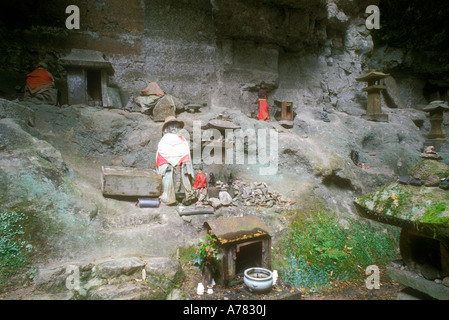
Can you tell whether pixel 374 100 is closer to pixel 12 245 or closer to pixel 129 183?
pixel 129 183

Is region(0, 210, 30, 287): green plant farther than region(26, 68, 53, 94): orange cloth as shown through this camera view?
No

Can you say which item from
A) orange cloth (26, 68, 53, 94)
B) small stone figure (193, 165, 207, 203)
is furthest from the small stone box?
orange cloth (26, 68, 53, 94)

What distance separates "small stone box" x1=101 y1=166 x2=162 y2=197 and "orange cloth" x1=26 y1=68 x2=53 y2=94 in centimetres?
411

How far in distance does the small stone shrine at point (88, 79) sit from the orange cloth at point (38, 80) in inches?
23.1

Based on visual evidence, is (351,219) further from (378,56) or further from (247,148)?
(378,56)

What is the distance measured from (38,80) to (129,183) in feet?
16.1

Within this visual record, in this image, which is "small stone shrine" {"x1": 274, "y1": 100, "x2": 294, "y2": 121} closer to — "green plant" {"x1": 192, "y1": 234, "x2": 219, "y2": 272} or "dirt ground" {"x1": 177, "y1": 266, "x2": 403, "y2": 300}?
"dirt ground" {"x1": 177, "y1": 266, "x2": 403, "y2": 300}

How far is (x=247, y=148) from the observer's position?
26.8 feet

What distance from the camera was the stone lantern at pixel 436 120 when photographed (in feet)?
32.3

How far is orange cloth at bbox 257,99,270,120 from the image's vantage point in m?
10.1

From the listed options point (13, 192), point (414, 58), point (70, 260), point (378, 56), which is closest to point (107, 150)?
point (13, 192)

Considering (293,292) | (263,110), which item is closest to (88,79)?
(263,110)

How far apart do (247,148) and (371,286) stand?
459 cm

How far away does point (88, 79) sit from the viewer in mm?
9125
